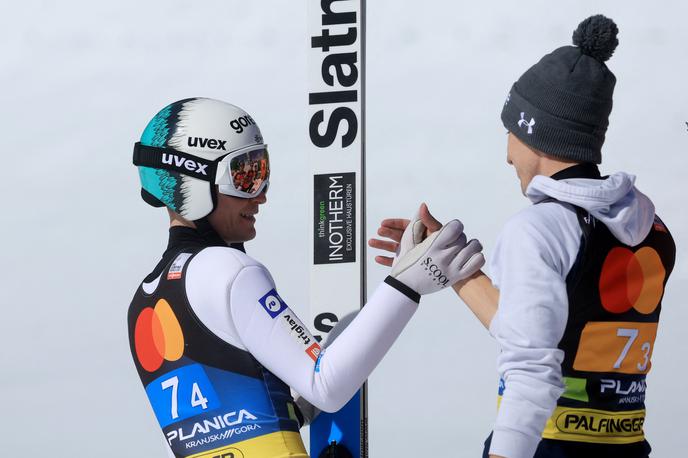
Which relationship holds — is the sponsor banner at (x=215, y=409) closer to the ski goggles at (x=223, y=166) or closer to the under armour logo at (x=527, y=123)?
the ski goggles at (x=223, y=166)

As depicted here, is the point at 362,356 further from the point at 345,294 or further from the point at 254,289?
the point at 345,294

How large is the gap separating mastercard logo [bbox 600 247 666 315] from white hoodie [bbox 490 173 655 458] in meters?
0.06

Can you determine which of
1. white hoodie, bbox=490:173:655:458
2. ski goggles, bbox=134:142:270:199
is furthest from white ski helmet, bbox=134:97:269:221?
white hoodie, bbox=490:173:655:458

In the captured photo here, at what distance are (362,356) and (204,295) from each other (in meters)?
0.58

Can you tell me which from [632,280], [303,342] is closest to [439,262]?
[303,342]

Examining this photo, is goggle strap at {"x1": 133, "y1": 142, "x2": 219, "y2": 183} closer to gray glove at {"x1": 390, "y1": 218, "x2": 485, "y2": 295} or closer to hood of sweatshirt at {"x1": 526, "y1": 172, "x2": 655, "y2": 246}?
gray glove at {"x1": 390, "y1": 218, "x2": 485, "y2": 295}

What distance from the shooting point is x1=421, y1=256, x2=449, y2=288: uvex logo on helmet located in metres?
3.47

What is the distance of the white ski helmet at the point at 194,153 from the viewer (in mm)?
3725

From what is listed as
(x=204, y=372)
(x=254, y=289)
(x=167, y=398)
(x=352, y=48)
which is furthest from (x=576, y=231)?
(x=352, y=48)

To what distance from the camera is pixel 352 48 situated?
16.7 ft

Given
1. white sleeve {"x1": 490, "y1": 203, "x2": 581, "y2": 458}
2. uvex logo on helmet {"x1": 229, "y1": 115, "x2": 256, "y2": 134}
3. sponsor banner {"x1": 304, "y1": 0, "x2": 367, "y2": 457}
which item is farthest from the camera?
sponsor banner {"x1": 304, "y1": 0, "x2": 367, "y2": 457}

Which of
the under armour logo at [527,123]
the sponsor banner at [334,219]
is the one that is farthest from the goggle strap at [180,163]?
the sponsor banner at [334,219]

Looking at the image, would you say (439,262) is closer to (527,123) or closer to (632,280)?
(527,123)

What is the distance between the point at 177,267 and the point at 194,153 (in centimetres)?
47
